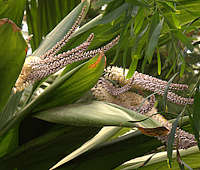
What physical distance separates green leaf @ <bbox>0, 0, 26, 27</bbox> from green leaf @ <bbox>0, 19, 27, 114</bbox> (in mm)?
177

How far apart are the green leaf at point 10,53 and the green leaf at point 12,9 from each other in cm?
18

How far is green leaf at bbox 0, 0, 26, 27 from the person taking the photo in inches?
28.5

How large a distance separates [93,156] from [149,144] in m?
0.11

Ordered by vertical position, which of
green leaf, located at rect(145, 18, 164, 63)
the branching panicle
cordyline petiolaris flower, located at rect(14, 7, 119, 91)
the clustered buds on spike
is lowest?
the clustered buds on spike

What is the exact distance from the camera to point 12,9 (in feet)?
2.46

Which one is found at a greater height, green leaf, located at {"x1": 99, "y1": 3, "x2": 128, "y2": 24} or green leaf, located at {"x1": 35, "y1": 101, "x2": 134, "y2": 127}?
green leaf, located at {"x1": 99, "y1": 3, "x2": 128, "y2": 24}

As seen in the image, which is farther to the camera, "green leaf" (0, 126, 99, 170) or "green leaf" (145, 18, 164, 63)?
"green leaf" (0, 126, 99, 170)

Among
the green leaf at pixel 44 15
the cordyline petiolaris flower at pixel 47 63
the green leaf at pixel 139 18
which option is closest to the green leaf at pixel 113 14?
the green leaf at pixel 139 18

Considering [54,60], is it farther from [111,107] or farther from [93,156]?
[93,156]

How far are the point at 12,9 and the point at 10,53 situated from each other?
0.67 feet

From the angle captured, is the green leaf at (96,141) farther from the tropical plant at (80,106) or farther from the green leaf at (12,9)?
the green leaf at (12,9)

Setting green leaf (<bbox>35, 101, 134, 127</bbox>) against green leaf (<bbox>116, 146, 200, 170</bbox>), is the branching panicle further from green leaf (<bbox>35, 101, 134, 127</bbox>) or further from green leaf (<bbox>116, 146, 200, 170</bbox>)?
green leaf (<bbox>116, 146, 200, 170</bbox>)

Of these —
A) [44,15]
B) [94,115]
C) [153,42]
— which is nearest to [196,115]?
[153,42]

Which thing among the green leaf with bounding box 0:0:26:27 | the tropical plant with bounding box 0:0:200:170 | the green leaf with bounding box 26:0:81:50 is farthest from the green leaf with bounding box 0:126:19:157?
the green leaf with bounding box 26:0:81:50
